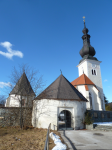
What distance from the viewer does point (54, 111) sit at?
12820mm

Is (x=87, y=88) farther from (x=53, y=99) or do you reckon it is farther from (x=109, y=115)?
(x=53, y=99)

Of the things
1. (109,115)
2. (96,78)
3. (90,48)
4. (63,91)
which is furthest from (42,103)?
(90,48)

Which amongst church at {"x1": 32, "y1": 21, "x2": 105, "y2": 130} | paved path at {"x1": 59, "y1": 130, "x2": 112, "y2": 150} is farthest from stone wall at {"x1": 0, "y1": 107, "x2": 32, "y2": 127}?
paved path at {"x1": 59, "y1": 130, "x2": 112, "y2": 150}

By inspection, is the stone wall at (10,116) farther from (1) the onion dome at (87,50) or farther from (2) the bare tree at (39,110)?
(1) the onion dome at (87,50)

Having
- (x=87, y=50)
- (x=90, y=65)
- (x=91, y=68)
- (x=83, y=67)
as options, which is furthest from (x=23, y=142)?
(x=87, y=50)

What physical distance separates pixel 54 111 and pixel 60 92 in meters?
2.58

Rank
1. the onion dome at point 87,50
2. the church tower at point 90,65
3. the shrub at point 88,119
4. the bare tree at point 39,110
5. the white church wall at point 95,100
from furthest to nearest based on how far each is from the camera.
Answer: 1. the onion dome at point 87,50
2. the church tower at point 90,65
3. the white church wall at point 95,100
4. the shrub at point 88,119
5. the bare tree at point 39,110

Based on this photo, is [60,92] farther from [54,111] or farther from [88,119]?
Answer: [88,119]

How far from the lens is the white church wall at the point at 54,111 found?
41.8 feet

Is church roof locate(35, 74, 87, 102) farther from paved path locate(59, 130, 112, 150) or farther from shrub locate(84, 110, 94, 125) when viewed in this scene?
paved path locate(59, 130, 112, 150)

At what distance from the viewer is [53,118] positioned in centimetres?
1263

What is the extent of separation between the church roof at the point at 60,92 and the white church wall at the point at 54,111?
513 mm

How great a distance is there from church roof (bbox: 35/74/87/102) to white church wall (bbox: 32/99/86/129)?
0.51m

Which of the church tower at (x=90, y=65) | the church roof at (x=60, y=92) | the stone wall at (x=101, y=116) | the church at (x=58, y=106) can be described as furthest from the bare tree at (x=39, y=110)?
the church tower at (x=90, y=65)
